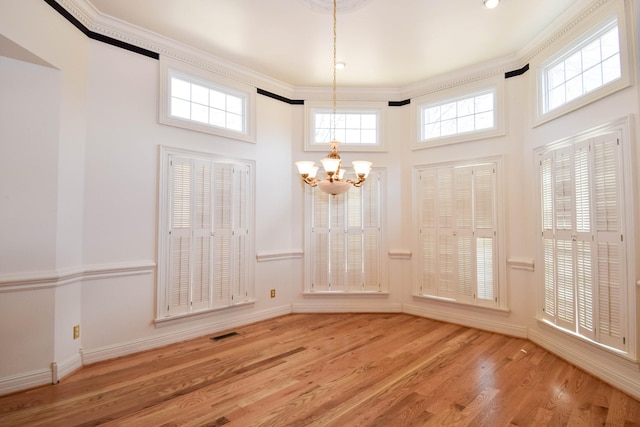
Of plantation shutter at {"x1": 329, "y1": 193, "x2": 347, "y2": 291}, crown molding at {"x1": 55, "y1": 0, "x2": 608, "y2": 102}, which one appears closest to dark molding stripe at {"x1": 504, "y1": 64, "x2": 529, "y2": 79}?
crown molding at {"x1": 55, "y1": 0, "x2": 608, "y2": 102}

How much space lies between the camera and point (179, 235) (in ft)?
12.2

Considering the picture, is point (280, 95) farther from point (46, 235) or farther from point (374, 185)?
point (46, 235)

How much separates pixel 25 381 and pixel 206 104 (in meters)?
3.25

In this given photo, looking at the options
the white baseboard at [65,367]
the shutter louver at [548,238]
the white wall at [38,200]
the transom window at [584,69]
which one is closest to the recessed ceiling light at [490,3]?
the transom window at [584,69]

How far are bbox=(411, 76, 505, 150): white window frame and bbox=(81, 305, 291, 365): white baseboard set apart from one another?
3.24 metres

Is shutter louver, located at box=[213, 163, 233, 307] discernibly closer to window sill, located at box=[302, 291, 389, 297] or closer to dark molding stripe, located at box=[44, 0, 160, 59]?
window sill, located at box=[302, 291, 389, 297]

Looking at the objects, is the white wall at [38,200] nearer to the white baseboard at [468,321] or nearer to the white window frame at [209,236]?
the white window frame at [209,236]

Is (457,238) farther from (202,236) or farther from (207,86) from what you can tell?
(207,86)

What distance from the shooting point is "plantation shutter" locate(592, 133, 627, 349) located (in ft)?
8.87

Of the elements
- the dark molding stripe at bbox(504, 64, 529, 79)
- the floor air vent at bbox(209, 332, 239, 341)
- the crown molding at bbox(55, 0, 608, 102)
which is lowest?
the floor air vent at bbox(209, 332, 239, 341)

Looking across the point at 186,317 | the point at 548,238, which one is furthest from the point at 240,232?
the point at 548,238

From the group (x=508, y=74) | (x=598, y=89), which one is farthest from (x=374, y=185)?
(x=598, y=89)

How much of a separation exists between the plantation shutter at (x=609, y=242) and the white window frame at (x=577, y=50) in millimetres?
435

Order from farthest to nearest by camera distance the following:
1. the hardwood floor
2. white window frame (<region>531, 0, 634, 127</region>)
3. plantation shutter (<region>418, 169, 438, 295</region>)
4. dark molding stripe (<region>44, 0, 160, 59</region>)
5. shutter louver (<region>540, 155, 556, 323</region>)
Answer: plantation shutter (<region>418, 169, 438, 295</region>) < shutter louver (<region>540, 155, 556, 323</region>) < dark molding stripe (<region>44, 0, 160, 59</region>) < white window frame (<region>531, 0, 634, 127</region>) < the hardwood floor
